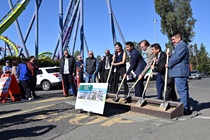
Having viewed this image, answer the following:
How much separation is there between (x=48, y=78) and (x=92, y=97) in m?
11.6

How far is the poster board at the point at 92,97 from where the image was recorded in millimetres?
6512

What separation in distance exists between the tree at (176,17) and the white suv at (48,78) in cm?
3519

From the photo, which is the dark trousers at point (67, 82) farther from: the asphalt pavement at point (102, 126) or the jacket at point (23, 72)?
the asphalt pavement at point (102, 126)

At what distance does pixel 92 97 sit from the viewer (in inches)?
267

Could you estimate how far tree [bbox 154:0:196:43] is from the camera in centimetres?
4962

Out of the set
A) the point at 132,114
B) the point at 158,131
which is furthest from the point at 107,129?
the point at 132,114

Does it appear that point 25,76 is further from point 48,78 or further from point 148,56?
point 48,78

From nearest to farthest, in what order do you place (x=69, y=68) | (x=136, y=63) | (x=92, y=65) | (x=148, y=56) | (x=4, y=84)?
1. (x=148, y=56)
2. (x=136, y=63)
3. (x=4, y=84)
4. (x=69, y=68)
5. (x=92, y=65)

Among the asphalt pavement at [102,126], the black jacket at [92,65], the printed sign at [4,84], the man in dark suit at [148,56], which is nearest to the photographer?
the asphalt pavement at [102,126]

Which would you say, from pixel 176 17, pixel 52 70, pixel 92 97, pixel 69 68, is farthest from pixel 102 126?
pixel 176 17

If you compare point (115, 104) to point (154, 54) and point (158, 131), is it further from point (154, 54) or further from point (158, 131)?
point (158, 131)

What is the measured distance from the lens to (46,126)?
5836 mm

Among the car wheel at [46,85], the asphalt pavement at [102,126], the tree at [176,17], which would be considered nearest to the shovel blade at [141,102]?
the asphalt pavement at [102,126]

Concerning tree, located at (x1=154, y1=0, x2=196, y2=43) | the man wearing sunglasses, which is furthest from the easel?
tree, located at (x1=154, y1=0, x2=196, y2=43)
